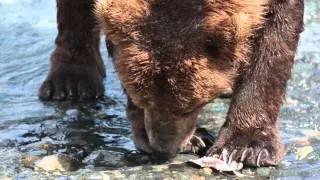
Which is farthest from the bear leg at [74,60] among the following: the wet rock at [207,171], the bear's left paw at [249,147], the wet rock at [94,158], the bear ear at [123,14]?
the bear ear at [123,14]

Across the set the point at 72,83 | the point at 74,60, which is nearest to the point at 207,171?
the point at 72,83

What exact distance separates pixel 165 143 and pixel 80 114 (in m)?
1.51

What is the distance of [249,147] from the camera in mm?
5156

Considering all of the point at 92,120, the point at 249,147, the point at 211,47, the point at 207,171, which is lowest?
the point at 207,171

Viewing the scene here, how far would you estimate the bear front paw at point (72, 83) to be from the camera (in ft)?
22.3

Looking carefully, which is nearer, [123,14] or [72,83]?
[123,14]

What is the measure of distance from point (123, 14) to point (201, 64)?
18.9 inches

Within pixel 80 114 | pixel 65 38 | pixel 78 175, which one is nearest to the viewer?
pixel 78 175

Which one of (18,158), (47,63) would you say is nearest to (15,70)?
(47,63)

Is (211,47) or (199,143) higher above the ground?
(211,47)

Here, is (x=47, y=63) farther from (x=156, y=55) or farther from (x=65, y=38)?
(x=156, y=55)

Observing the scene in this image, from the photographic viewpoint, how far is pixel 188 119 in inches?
194

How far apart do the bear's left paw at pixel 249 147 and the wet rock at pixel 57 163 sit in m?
0.80

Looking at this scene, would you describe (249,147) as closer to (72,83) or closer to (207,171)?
(207,171)
